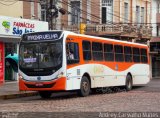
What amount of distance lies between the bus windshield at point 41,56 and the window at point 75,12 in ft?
78.7

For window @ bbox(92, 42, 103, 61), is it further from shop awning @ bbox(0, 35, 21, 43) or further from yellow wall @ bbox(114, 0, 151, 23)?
yellow wall @ bbox(114, 0, 151, 23)

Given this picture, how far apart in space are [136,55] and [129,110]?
14.7 meters

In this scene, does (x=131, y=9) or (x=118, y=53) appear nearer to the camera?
(x=118, y=53)

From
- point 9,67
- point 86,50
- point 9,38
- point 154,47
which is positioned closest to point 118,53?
point 86,50

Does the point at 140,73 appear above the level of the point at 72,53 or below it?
below

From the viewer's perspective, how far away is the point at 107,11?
Answer: 155 ft

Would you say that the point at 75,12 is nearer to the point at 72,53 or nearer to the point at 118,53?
the point at 118,53

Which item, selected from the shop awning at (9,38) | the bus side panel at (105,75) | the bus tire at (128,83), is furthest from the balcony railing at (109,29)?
the bus tire at (128,83)

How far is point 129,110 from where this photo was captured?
16516mm

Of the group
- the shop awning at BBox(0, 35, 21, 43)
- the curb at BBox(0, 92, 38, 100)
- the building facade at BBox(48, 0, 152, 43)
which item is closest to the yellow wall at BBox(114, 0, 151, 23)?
the building facade at BBox(48, 0, 152, 43)

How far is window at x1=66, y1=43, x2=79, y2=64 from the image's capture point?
22312 millimetres

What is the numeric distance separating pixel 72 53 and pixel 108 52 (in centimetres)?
442

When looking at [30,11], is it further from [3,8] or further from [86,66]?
[86,66]

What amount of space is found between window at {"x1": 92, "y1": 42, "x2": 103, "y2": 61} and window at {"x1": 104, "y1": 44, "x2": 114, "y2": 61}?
527mm
